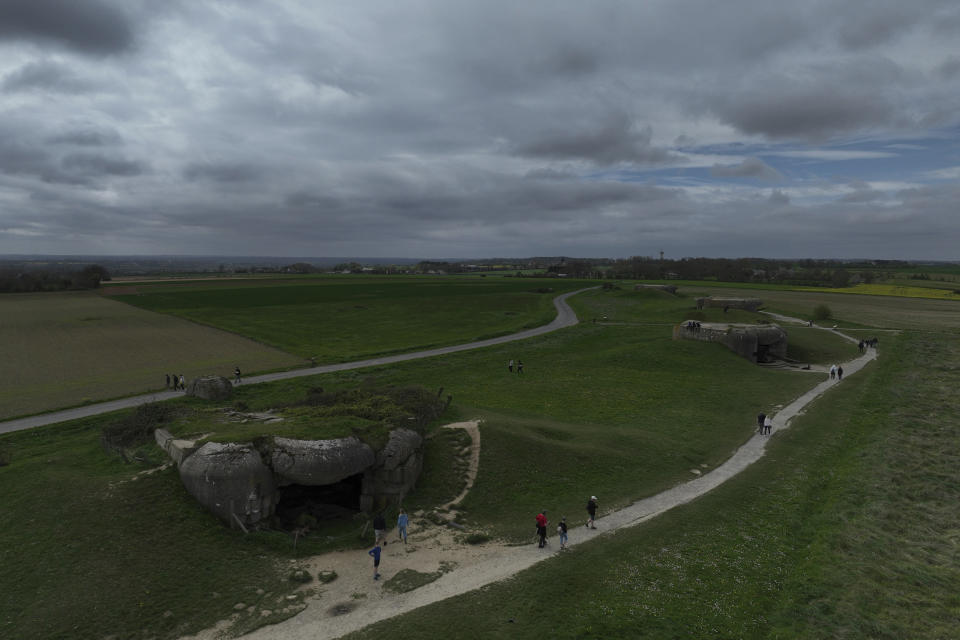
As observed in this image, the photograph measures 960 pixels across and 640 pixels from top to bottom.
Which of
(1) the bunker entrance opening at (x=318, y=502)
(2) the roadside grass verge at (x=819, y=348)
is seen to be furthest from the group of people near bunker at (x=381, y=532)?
(2) the roadside grass verge at (x=819, y=348)

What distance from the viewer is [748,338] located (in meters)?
53.6

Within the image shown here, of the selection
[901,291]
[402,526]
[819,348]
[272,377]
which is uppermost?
[901,291]

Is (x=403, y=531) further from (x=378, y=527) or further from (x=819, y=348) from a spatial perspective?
(x=819, y=348)

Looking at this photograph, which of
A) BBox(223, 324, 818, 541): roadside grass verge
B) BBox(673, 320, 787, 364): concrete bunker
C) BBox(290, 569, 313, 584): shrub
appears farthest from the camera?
BBox(673, 320, 787, 364): concrete bunker

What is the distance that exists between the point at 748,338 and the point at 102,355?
7606 cm

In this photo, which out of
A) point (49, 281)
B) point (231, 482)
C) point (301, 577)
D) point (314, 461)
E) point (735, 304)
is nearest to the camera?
point (301, 577)

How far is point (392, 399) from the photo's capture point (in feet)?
93.2

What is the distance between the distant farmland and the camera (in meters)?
40.4

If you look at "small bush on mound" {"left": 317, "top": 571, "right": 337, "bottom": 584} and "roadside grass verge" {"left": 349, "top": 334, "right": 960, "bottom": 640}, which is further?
"small bush on mound" {"left": 317, "top": 571, "right": 337, "bottom": 584}

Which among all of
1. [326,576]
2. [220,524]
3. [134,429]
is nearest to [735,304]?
[326,576]

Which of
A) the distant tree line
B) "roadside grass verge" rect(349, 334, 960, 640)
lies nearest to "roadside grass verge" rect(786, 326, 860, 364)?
"roadside grass verge" rect(349, 334, 960, 640)

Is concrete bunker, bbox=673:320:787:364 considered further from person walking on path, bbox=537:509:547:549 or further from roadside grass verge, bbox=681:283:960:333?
person walking on path, bbox=537:509:547:549

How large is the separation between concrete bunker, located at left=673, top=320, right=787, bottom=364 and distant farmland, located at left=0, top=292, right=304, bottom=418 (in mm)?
48322

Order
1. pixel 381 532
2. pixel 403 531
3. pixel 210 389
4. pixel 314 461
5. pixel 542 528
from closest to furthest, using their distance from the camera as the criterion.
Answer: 1. pixel 542 528
2. pixel 381 532
3. pixel 403 531
4. pixel 314 461
5. pixel 210 389
